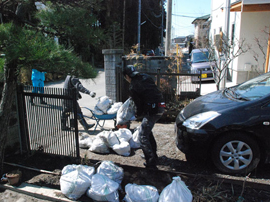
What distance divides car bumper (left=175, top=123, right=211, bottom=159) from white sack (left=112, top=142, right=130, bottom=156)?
3.56ft

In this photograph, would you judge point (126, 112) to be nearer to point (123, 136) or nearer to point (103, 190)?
point (123, 136)

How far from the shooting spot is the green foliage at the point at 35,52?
289cm

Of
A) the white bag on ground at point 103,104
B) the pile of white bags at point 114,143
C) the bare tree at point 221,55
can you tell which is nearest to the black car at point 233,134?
the pile of white bags at point 114,143

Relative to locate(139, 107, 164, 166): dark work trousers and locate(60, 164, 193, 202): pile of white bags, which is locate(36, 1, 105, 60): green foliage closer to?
locate(139, 107, 164, 166): dark work trousers

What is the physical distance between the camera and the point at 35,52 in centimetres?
288

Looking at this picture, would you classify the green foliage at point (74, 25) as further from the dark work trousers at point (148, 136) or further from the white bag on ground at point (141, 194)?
the white bag on ground at point (141, 194)

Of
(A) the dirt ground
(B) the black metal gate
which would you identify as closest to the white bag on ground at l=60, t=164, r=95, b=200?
(A) the dirt ground

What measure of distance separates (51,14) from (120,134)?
8.33 feet

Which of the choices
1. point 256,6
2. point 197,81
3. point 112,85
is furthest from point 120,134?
point 256,6

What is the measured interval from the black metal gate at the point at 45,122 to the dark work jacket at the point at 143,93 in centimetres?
102

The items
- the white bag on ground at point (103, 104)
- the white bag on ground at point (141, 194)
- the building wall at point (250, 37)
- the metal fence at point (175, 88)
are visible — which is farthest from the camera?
the building wall at point (250, 37)

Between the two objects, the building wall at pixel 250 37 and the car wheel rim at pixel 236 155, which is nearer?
the car wheel rim at pixel 236 155

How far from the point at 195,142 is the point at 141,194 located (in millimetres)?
1305

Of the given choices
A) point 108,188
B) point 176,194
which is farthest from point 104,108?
point 176,194
